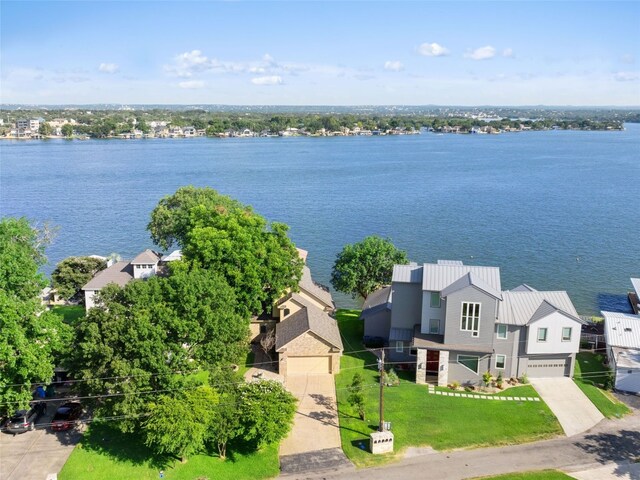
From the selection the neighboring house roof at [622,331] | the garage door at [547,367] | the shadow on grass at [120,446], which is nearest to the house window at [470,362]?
the garage door at [547,367]

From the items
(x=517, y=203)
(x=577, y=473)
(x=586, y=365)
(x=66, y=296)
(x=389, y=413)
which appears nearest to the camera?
(x=577, y=473)

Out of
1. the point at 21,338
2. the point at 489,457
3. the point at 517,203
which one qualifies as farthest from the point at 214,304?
the point at 517,203

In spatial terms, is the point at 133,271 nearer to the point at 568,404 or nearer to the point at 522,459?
the point at 522,459

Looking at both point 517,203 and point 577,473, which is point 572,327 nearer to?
point 577,473

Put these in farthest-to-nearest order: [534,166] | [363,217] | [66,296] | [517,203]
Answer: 1. [534,166]
2. [517,203]
3. [363,217]
4. [66,296]

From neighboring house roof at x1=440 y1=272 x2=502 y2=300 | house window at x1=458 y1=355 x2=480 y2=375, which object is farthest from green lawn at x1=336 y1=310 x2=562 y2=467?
neighboring house roof at x1=440 y1=272 x2=502 y2=300

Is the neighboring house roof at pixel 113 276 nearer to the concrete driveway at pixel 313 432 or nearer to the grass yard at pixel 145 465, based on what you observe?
the concrete driveway at pixel 313 432

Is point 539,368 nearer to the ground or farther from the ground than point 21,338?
nearer to the ground
